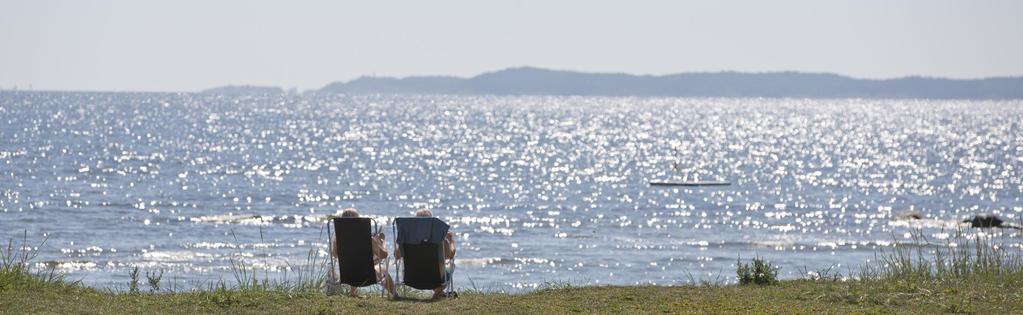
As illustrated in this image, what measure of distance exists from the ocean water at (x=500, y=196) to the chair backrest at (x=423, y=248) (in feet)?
5.50

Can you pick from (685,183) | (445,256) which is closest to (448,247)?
(445,256)

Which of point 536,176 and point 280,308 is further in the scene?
point 536,176

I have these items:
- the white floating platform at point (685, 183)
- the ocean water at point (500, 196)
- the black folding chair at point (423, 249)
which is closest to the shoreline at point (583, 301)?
the black folding chair at point (423, 249)

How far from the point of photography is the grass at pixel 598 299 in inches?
468

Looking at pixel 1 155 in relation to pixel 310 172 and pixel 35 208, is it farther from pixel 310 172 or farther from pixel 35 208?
pixel 35 208

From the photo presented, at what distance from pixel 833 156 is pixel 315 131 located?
41046mm

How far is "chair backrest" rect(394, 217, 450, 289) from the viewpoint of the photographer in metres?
13.4

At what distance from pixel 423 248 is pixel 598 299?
1.81 meters

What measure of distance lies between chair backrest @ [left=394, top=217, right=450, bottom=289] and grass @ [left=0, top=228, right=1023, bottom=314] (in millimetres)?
354

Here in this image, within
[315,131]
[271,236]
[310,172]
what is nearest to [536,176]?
[310,172]

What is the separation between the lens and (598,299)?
12.6 metres

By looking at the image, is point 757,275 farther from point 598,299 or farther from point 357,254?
point 357,254

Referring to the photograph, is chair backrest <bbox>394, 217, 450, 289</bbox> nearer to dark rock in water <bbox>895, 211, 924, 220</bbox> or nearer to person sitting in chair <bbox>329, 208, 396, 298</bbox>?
person sitting in chair <bbox>329, 208, 396, 298</bbox>

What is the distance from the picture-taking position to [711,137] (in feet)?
383
